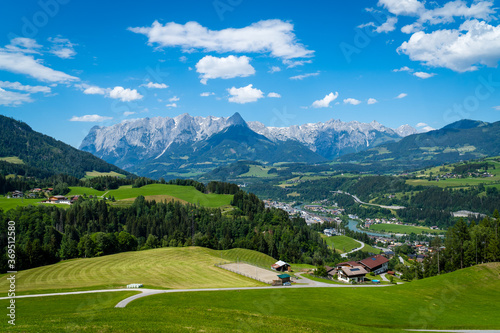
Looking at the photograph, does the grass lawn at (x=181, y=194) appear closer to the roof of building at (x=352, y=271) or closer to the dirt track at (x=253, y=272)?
the dirt track at (x=253, y=272)

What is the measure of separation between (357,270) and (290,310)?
5767 centimetres

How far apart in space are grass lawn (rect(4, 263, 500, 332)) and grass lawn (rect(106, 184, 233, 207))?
12085 centimetres

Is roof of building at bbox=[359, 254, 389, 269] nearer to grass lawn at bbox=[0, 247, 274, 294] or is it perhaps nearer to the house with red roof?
the house with red roof

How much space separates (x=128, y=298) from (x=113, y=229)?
83.9 m

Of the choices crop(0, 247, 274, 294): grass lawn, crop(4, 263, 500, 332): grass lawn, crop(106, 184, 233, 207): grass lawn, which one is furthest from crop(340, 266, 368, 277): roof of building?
crop(106, 184, 233, 207): grass lawn

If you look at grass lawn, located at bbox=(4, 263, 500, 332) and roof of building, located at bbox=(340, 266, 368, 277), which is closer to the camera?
grass lawn, located at bbox=(4, 263, 500, 332)

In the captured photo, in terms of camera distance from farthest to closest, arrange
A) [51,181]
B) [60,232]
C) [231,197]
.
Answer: [51,181], [231,197], [60,232]

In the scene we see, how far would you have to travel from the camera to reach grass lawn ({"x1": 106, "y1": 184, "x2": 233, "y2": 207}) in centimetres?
16838

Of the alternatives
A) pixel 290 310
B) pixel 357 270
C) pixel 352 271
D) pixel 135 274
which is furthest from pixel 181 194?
pixel 290 310

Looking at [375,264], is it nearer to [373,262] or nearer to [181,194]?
[373,262]

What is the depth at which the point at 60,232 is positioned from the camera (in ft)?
352

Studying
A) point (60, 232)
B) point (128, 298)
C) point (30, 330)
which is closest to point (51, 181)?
point (60, 232)

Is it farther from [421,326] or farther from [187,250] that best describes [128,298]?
[187,250]

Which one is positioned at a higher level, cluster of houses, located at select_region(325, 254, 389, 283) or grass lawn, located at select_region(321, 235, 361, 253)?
cluster of houses, located at select_region(325, 254, 389, 283)
